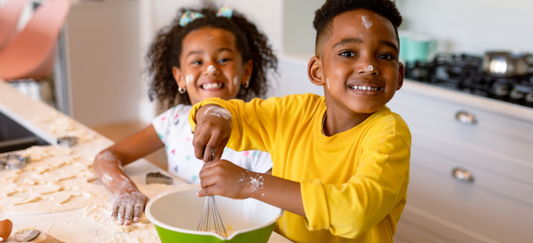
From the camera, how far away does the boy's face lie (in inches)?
33.7

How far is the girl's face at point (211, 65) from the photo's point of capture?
1365mm

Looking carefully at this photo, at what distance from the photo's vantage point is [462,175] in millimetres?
1850

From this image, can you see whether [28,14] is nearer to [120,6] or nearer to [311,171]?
[120,6]

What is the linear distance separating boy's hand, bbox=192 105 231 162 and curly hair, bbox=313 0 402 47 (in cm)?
26

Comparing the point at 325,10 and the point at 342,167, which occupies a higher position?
the point at 325,10

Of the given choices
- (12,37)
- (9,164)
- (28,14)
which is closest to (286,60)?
(9,164)

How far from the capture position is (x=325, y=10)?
3.10 ft

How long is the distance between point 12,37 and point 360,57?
3079 millimetres

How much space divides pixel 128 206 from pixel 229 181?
35 centimetres

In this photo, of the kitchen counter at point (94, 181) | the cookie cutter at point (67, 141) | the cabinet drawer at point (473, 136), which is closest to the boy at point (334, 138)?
the kitchen counter at point (94, 181)

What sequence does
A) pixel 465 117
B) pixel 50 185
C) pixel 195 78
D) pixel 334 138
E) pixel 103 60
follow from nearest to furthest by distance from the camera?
pixel 334 138
pixel 50 185
pixel 195 78
pixel 465 117
pixel 103 60

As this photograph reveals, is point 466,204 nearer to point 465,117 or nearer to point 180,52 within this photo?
point 465,117

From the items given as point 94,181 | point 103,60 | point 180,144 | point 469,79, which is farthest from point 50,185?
point 103,60

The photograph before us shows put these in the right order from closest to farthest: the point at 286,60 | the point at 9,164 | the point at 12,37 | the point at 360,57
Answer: the point at 360,57 < the point at 9,164 < the point at 286,60 < the point at 12,37
